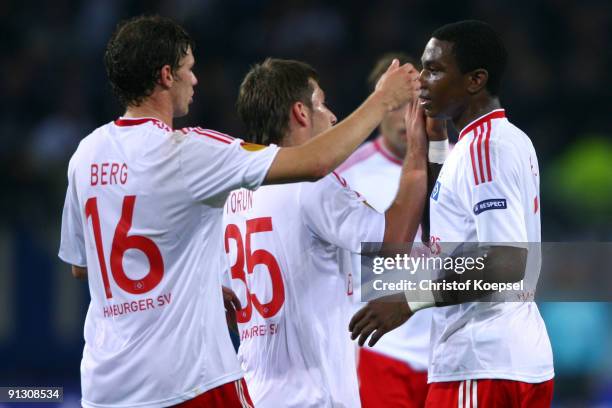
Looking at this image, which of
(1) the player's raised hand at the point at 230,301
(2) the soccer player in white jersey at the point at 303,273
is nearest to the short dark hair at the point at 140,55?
(2) the soccer player in white jersey at the point at 303,273

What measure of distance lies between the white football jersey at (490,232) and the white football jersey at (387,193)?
6.34ft

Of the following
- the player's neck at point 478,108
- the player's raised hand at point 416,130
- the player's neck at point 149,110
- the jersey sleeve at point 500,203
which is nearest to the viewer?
the jersey sleeve at point 500,203

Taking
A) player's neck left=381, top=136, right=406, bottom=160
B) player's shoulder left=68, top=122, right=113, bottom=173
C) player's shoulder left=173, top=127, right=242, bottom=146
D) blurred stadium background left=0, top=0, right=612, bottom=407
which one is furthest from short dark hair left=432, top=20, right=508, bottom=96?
blurred stadium background left=0, top=0, right=612, bottom=407

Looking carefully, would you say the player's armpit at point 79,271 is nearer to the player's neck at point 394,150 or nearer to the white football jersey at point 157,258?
the white football jersey at point 157,258

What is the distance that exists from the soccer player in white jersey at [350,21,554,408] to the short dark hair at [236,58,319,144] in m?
0.80

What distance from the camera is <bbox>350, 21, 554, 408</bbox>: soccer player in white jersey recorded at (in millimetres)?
4195

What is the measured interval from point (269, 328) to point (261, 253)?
1.10ft

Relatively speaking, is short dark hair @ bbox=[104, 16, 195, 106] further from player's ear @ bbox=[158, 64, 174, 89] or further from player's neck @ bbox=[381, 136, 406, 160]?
player's neck @ bbox=[381, 136, 406, 160]

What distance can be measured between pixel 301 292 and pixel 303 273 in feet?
0.28

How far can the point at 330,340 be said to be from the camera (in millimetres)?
4684

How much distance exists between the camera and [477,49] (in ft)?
15.3

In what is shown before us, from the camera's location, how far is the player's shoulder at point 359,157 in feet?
23.7

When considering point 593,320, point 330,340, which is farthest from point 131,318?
point 593,320

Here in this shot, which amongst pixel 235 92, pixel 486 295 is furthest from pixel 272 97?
pixel 235 92
